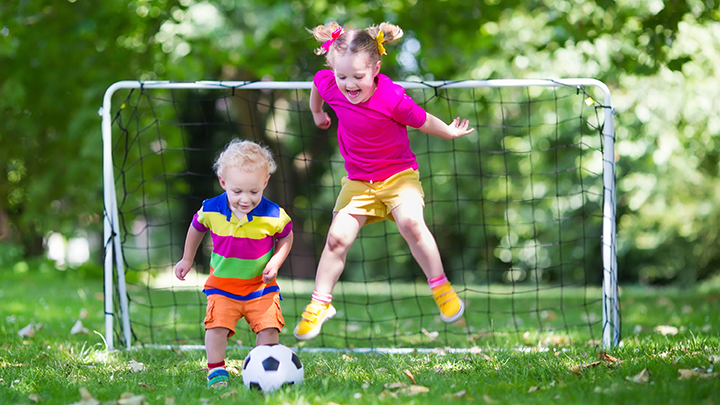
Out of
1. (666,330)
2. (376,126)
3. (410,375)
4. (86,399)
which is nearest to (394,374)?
(410,375)

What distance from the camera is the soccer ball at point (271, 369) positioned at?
311 centimetres

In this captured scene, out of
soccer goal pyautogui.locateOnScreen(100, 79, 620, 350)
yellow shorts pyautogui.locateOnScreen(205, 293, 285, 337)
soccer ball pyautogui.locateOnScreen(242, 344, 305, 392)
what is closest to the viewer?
soccer ball pyautogui.locateOnScreen(242, 344, 305, 392)

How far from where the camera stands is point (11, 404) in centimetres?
290

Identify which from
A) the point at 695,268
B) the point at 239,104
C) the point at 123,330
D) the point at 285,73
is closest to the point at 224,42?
the point at 239,104

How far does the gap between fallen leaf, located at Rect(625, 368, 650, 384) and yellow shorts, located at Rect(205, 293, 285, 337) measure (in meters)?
1.84

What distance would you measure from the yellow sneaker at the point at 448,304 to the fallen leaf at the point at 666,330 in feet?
6.95

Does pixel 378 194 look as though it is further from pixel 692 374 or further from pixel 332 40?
pixel 692 374

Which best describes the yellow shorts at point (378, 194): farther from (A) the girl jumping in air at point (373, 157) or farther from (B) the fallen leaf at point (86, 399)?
(B) the fallen leaf at point (86, 399)

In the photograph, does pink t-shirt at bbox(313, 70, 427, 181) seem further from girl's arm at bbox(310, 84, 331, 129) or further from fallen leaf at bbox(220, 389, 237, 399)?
fallen leaf at bbox(220, 389, 237, 399)

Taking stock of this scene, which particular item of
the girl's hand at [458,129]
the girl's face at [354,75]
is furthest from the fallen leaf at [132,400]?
the girl's hand at [458,129]

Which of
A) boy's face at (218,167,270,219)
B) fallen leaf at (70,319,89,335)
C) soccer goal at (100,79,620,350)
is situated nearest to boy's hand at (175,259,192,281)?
boy's face at (218,167,270,219)

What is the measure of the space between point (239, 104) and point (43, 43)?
245 inches

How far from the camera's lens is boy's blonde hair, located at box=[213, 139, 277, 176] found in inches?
131

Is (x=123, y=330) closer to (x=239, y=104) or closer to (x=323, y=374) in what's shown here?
(x=323, y=374)
